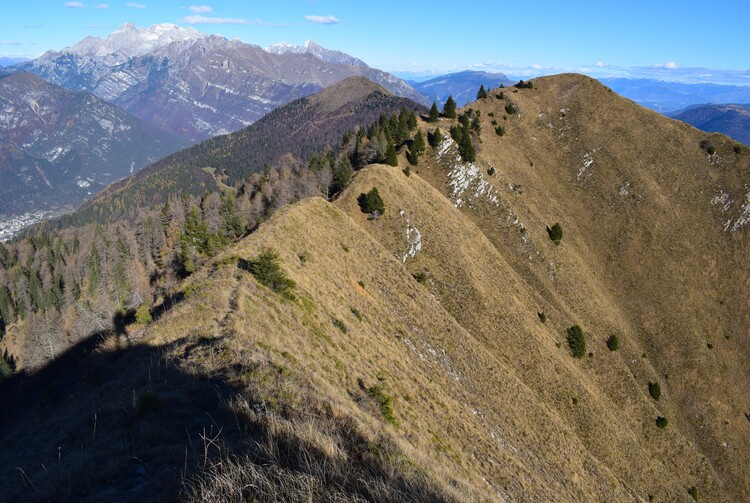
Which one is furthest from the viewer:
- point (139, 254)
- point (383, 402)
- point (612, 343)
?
point (139, 254)

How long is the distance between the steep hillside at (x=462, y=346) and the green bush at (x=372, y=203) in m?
1.09

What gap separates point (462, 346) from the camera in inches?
1735

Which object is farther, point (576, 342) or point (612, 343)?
point (612, 343)

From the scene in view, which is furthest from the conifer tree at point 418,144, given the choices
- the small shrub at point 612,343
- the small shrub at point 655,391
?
the small shrub at point 655,391

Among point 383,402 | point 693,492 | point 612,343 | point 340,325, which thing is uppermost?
point 340,325

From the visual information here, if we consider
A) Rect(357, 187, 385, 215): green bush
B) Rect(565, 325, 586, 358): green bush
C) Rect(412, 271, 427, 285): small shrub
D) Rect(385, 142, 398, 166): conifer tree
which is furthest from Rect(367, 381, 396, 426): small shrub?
Rect(385, 142, 398, 166): conifer tree

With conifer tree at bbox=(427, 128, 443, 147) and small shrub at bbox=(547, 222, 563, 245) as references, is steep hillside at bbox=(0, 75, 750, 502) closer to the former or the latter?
small shrub at bbox=(547, 222, 563, 245)

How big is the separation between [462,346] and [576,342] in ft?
79.3

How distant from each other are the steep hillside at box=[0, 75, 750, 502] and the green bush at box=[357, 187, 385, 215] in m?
1.09

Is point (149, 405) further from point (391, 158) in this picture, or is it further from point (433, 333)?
point (391, 158)

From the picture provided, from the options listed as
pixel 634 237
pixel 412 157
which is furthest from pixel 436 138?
pixel 634 237

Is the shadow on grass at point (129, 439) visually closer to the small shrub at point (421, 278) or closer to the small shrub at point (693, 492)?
the small shrub at point (421, 278)

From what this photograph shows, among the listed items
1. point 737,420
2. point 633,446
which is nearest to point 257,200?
point 633,446

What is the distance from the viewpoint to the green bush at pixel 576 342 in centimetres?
5755
